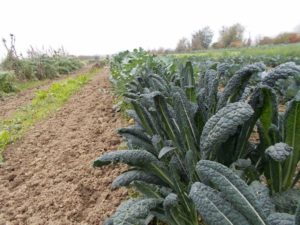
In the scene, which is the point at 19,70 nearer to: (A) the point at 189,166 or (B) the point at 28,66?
(B) the point at 28,66

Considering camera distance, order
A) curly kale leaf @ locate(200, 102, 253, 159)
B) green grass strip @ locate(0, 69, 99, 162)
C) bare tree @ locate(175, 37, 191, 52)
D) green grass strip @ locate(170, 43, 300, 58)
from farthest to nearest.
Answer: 1. bare tree @ locate(175, 37, 191, 52)
2. green grass strip @ locate(170, 43, 300, 58)
3. green grass strip @ locate(0, 69, 99, 162)
4. curly kale leaf @ locate(200, 102, 253, 159)

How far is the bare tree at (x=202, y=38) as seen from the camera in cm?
5882

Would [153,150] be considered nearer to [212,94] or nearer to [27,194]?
[212,94]

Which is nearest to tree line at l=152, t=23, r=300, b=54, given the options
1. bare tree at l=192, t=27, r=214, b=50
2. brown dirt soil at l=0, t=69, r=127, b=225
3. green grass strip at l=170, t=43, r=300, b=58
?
bare tree at l=192, t=27, r=214, b=50

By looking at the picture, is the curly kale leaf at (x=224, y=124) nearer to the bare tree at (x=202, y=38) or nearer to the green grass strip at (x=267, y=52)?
the green grass strip at (x=267, y=52)

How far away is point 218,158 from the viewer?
1.70 m

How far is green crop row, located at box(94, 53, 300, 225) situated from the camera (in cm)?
118

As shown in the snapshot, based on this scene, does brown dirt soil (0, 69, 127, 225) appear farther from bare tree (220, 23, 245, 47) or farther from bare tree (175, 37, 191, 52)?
bare tree (175, 37, 191, 52)

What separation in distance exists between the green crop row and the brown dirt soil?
0.88m

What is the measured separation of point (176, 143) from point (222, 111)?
409mm

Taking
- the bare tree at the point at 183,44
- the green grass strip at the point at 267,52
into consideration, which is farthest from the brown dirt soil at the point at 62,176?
the bare tree at the point at 183,44

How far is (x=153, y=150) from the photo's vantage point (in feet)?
6.45

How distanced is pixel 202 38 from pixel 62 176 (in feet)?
199

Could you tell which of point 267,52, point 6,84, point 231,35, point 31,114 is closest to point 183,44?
point 231,35
